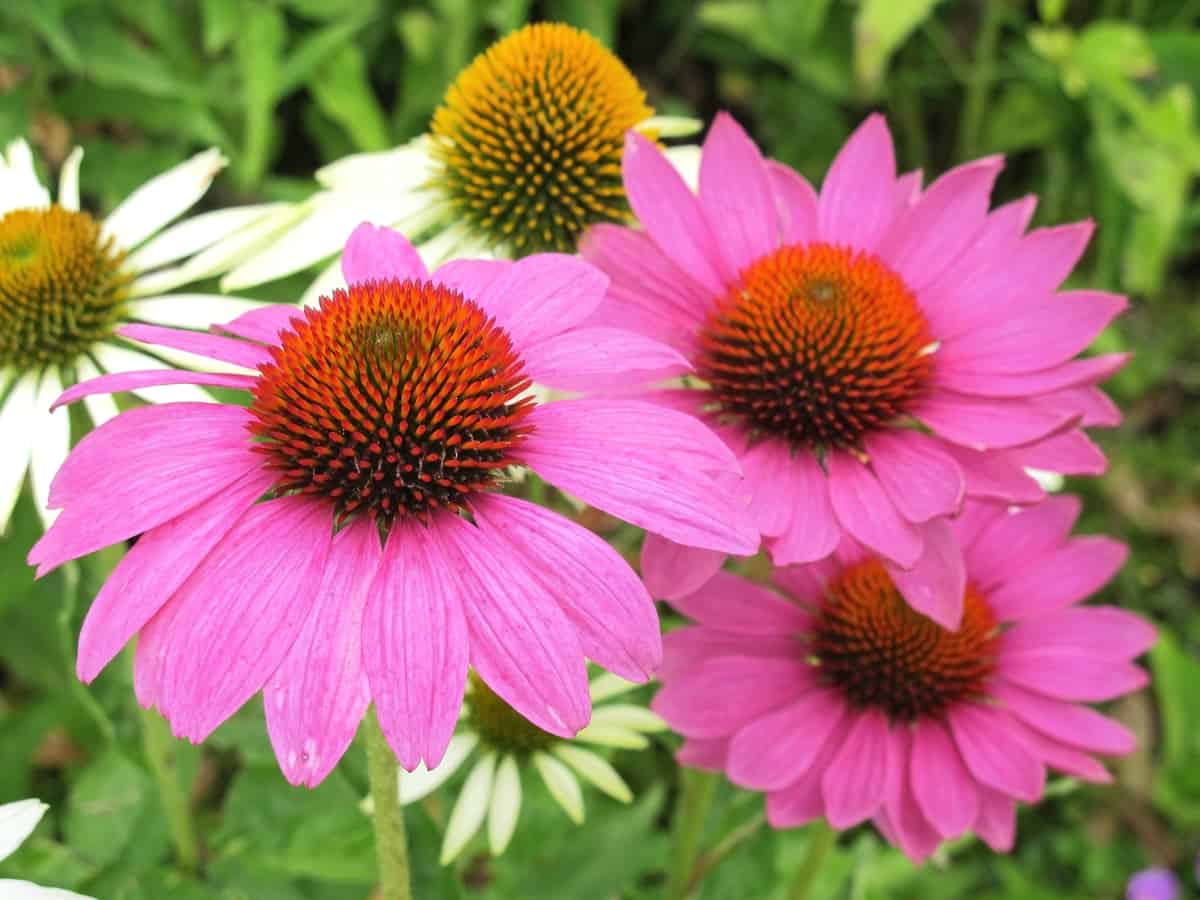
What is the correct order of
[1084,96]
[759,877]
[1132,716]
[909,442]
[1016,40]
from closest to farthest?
[909,442] → [759,877] → [1132,716] → [1084,96] → [1016,40]

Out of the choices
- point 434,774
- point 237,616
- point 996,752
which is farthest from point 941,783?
point 237,616

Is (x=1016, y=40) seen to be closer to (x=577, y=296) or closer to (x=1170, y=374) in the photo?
(x=1170, y=374)

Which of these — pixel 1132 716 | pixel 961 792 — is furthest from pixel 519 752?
pixel 1132 716

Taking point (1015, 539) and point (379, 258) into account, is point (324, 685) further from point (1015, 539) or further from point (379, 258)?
point (1015, 539)

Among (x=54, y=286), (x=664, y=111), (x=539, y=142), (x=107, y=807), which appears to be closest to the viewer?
(x=54, y=286)

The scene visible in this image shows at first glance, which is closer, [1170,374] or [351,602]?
[351,602]

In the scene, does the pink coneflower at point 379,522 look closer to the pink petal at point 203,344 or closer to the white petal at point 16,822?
the pink petal at point 203,344
